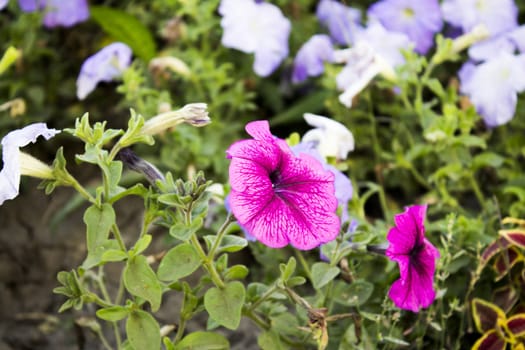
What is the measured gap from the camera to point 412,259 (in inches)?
51.5

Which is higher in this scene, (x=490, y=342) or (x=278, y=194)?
(x=278, y=194)

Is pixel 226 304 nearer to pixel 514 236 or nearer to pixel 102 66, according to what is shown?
pixel 514 236

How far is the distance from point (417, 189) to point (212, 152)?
1.92 ft

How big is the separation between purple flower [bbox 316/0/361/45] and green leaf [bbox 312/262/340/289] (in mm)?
950

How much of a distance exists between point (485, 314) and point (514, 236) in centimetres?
16

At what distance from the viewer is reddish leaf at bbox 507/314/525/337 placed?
145cm

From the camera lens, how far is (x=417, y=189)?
211 cm

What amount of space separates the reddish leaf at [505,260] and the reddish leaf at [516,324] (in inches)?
3.1

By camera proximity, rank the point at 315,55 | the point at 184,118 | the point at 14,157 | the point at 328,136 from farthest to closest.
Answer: the point at 315,55, the point at 328,136, the point at 184,118, the point at 14,157

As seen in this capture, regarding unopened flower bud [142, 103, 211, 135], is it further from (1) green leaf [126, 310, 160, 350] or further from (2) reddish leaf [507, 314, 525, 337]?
(2) reddish leaf [507, 314, 525, 337]

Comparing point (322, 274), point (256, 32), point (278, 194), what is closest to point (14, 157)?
point (278, 194)

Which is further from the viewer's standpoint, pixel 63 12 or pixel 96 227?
pixel 63 12

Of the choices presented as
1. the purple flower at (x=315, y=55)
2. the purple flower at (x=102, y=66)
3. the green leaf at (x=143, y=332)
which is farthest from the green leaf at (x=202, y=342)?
the purple flower at (x=315, y=55)

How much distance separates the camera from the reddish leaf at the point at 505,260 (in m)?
1.49
